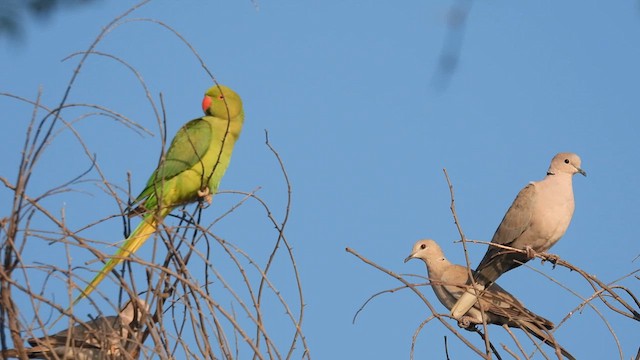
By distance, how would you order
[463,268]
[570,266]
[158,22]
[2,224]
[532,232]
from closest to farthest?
[2,224]
[158,22]
[570,266]
[532,232]
[463,268]

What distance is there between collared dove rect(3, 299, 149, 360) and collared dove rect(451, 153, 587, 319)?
210cm

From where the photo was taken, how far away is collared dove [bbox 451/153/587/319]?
5.00 meters

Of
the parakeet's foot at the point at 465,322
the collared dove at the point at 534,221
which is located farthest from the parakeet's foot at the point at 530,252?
the parakeet's foot at the point at 465,322

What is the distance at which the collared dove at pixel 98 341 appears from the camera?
2391mm

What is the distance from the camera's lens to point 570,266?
3.52 m

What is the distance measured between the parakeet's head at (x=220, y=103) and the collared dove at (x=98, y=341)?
1.20 m

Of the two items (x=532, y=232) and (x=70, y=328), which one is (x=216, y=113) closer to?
(x=532, y=232)

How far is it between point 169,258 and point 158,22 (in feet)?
2.46

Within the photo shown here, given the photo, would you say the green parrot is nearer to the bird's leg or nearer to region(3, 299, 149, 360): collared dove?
region(3, 299, 149, 360): collared dove

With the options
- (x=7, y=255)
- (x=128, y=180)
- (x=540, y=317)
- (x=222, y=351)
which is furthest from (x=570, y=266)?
(x=7, y=255)

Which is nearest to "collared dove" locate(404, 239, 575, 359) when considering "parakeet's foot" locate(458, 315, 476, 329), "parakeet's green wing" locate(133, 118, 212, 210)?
"parakeet's foot" locate(458, 315, 476, 329)

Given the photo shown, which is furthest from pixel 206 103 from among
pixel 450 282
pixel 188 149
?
pixel 450 282

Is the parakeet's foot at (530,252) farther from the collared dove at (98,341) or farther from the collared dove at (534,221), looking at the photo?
the collared dove at (98,341)

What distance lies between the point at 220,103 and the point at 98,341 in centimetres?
218
